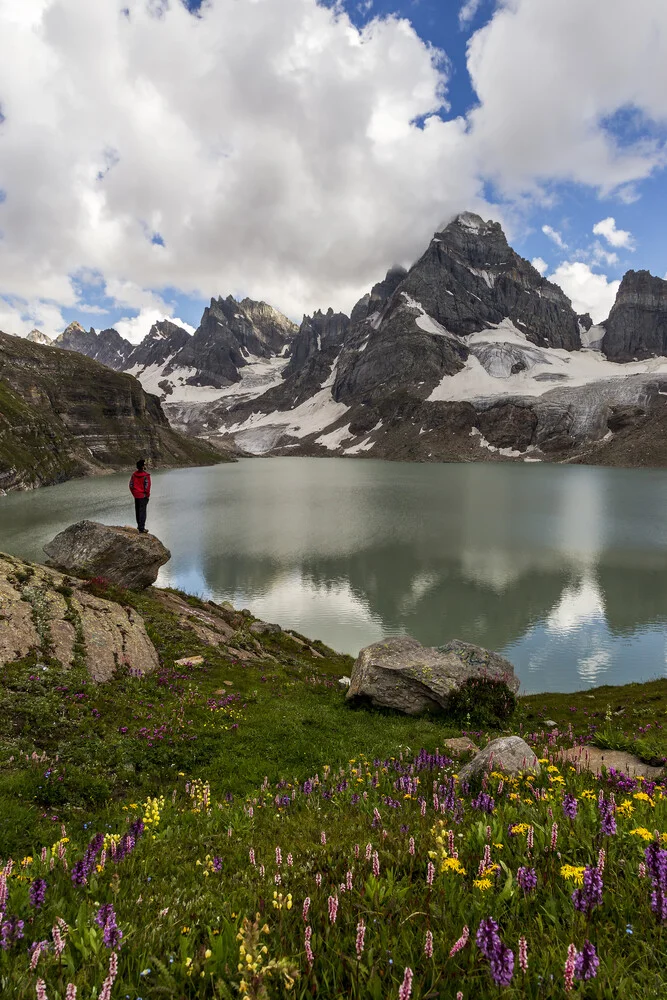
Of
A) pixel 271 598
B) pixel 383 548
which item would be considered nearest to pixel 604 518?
pixel 383 548

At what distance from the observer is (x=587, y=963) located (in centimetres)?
260

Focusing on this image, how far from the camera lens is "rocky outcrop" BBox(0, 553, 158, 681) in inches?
518

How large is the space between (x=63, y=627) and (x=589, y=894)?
15.6 metres

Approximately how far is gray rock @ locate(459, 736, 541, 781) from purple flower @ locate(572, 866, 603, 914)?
4245 mm

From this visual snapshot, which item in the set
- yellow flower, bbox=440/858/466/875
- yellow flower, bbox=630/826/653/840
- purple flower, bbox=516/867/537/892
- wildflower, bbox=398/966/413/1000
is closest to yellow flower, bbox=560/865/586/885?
purple flower, bbox=516/867/537/892

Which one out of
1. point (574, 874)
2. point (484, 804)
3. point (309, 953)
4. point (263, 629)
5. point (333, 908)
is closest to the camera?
point (309, 953)

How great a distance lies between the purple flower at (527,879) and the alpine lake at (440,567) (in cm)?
2340

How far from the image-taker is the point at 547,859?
434 cm

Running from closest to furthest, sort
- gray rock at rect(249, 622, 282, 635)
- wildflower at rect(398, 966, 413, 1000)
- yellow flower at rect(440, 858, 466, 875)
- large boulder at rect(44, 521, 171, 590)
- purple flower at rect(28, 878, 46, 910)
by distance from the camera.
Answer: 1. wildflower at rect(398, 966, 413, 1000)
2. purple flower at rect(28, 878, 46, 910)
3. yellow flower at rect(440, 858, 466, 875)
4. large boulder at rect(44, 521, 171, 590)
5. gray rock at rect(249, 622, 282, 635)

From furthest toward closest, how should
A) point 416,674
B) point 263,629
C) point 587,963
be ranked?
point 263,629
point 416,674
point 587,963

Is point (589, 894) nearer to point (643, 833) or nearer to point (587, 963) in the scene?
point (587, 963)

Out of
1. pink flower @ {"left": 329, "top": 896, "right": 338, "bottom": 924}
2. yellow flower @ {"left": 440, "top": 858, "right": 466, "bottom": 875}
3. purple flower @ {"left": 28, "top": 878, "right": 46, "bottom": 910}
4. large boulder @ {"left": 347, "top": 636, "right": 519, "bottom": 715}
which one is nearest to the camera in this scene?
pink flower @ {"left": 329, "top": 896, "right": 338, "bottom": 924}

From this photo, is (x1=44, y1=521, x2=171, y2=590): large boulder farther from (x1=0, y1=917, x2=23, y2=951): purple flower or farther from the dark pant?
(x1=0, y1=917, x2=23, y2=951): purple flower

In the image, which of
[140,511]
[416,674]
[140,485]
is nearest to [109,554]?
[140,511]
